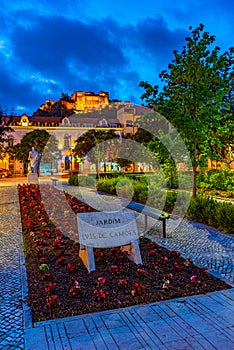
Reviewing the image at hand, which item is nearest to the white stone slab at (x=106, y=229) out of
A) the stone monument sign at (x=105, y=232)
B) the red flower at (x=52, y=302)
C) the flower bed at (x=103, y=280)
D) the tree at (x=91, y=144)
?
the stone monument sign at (x=105, y=232)

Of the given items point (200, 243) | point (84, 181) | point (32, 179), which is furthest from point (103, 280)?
point (32, 179)

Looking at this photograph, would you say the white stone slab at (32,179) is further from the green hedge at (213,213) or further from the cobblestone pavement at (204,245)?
the cobblestone pavement at (204,245)

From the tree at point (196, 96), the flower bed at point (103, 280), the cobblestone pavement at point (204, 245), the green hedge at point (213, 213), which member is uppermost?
the tree at point (196, 96)

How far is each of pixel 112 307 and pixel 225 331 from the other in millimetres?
1397

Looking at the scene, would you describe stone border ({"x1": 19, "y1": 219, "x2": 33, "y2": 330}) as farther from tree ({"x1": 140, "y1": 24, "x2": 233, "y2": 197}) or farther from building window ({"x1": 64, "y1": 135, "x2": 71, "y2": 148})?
building window ({"x1": 64, "y1": 135, "x2": 71, "y2": 148})

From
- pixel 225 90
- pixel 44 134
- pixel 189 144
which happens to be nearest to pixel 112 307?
pixel 189 144

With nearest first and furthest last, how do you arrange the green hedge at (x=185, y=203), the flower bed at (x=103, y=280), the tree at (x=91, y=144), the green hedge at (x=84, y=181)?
the flower bed at (x=103, y=280)
the green hedge at (x=185, y=203)
the green hedge at (x=84, y=181)
the tree at (x=91, y=144)

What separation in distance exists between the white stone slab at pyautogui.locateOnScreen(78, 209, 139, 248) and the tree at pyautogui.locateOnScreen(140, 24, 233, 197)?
497cm

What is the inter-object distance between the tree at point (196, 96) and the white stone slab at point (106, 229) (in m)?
4.97

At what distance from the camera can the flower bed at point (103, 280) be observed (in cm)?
437

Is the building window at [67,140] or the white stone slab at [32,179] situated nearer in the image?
the white stone slab at [32,179]

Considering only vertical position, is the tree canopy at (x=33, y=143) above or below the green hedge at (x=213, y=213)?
above

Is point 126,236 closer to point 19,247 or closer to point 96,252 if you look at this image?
point 96,252


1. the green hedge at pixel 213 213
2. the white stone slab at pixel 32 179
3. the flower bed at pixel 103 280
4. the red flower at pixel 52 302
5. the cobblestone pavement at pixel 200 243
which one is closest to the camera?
the red flower at pixel 52 302
